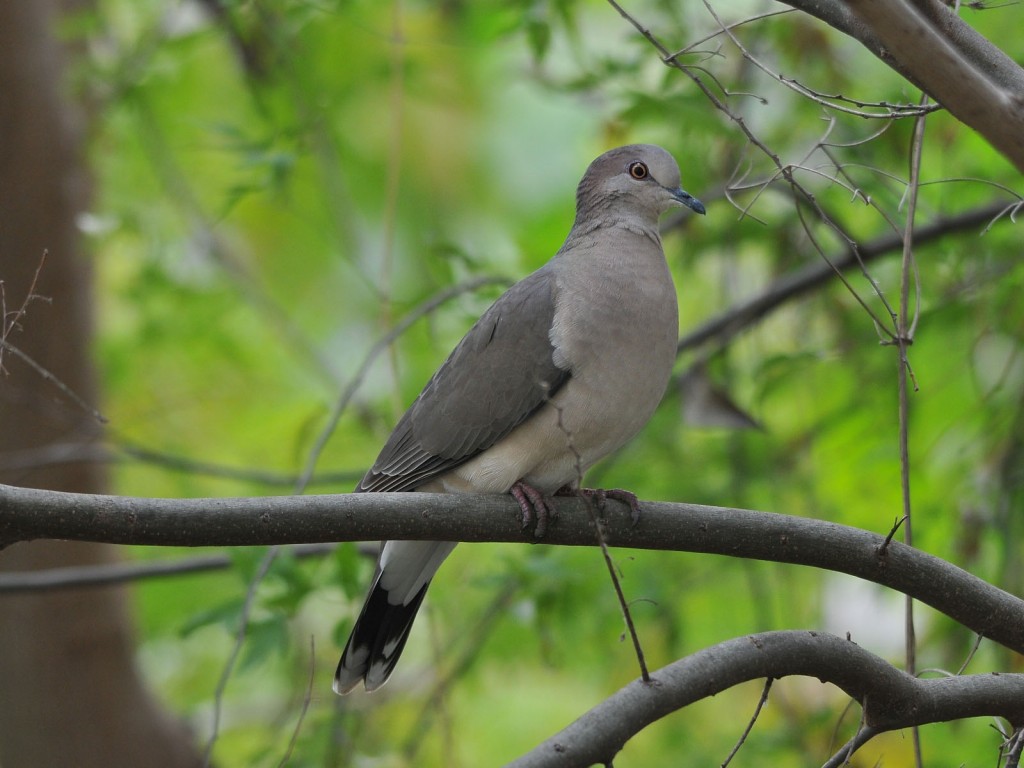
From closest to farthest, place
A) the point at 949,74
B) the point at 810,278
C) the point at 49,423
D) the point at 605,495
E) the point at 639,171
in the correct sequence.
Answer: the point at 949,74, the point at 605,495, the point at 639,171, the point at 810,278, the point at 49,423

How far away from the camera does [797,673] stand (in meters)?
2.07

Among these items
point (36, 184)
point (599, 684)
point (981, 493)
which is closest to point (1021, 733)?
point (981, 493)

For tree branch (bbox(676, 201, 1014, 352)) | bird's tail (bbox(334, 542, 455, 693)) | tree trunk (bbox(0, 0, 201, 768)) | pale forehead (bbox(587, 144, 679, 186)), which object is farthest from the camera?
tree trunk (bbox(0, 0, 201, 768))

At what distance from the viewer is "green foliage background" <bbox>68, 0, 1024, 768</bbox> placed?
3.87 m

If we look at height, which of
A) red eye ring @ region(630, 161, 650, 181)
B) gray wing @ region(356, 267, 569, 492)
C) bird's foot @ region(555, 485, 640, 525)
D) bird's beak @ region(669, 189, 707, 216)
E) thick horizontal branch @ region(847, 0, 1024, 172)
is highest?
red eye ring @ region(630, 161, 650, 181)

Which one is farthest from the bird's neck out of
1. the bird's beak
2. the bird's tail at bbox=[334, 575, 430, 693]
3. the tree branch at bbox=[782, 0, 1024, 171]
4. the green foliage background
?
the tree branch at bbox=[782, 0, 1024, 171]

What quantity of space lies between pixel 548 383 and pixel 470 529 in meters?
0.79

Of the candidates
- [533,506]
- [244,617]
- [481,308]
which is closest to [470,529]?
[533,506]

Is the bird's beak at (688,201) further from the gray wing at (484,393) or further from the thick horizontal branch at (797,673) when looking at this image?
the thick horizontal branch at (797,673)

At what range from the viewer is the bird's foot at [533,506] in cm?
242

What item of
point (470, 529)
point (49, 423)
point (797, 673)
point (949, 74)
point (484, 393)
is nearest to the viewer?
point (949, 74)

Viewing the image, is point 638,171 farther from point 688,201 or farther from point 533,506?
point 533,506

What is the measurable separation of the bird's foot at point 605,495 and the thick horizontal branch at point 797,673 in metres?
0.46

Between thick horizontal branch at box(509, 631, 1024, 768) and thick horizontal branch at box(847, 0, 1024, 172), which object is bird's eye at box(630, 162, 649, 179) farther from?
thick horizontal branch at box(847, 0, 1024, 172)
